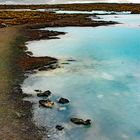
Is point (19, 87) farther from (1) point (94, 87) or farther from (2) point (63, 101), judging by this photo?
(1) point (94, 87)

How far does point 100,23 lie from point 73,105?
1913 inches

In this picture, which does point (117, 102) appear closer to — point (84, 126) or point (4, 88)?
point (84, 126)

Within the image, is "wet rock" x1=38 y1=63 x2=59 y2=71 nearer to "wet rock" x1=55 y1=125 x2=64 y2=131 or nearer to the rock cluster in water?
the rock cluster in water

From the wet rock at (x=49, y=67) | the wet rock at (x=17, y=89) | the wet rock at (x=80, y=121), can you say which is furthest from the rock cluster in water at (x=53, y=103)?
the wet rock at (x=49, y=67)

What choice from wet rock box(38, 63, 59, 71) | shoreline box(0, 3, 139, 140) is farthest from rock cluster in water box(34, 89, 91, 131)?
wet rock box(38, 63, 59, 71)

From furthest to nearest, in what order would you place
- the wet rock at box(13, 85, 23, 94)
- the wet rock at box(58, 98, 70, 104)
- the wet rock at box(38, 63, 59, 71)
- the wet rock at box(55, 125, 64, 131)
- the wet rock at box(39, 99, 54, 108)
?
the wet rock at box(38, 63, 59, 71) < the wet rock at box(13, 85, 23, 94) < the wet rock at box(58, 98, 70, 104) < the wet rock at box(39, 99, 54, 108) < the wet rock at box(55, 125, 64, 131)

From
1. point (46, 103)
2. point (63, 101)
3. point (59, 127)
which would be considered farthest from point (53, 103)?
point (59, 127)

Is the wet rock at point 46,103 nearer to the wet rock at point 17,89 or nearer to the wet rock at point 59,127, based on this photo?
the wet rock at point 17,89

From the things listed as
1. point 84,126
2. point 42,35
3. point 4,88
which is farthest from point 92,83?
point 42,35

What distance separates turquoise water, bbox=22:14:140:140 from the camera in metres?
19.4

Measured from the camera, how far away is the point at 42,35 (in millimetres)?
53031

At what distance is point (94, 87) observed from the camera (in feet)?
87.9

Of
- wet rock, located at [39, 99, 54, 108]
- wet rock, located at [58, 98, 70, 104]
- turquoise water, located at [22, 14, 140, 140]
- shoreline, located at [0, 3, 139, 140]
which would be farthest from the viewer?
wet rock, located at [58, 98, 70, 104]

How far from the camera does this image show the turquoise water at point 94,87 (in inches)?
763
